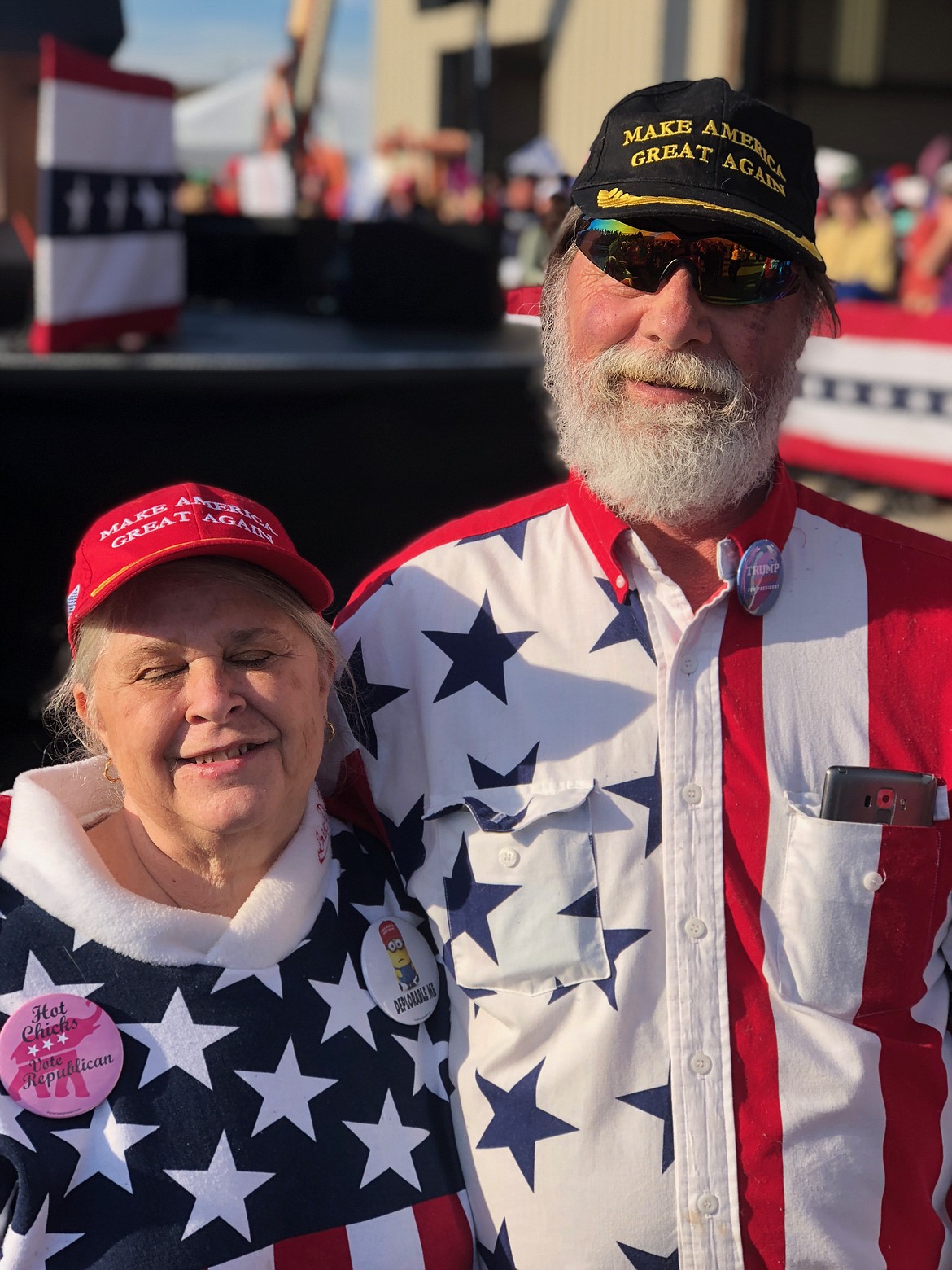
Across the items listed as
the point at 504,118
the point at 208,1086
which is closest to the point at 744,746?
the point at 208,1086

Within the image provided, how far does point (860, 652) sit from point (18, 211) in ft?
29.2

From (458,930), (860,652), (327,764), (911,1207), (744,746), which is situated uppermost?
(860,652)

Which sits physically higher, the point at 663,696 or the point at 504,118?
the point at 504,118

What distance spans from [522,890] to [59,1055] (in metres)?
0.62

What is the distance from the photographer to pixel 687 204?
176 centimetres

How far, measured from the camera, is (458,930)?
1.78 meters

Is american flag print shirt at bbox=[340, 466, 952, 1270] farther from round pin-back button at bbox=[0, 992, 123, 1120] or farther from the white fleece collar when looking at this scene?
round pin-back button at bbox=[0, 992, 123, 1120]

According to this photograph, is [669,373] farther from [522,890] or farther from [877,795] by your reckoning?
[522,890]

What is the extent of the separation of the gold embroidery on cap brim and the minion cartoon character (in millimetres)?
1067

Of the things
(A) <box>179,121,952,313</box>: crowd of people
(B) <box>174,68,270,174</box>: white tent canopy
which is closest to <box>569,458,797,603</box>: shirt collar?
(A) <box>179,121,952,313</box>: crowd of people

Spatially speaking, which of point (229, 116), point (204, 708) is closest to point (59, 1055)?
point (204, 708)

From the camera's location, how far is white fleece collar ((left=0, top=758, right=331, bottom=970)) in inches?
63.8

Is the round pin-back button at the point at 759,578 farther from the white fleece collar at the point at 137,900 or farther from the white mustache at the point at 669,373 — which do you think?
the white fleece collar at the point at 137,900

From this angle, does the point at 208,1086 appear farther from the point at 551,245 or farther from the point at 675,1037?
the point at 551,245
